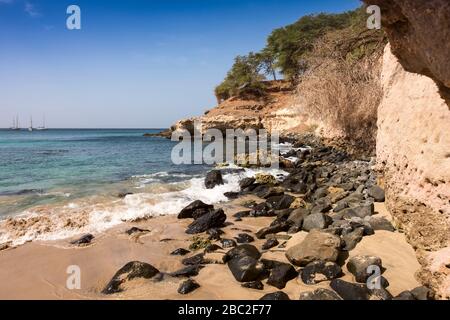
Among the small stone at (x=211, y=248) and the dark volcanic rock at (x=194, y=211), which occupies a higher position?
the dark volcanic rock at (x=194, y=211)

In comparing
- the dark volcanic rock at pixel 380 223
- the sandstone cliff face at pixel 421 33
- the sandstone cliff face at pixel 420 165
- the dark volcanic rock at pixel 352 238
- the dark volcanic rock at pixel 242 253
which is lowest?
the dark volcanic rock at pixel 242 253

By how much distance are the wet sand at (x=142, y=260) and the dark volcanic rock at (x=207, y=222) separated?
280mm

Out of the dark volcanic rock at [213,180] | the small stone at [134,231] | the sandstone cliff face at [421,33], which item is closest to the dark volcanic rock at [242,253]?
the small stone at [134,231]

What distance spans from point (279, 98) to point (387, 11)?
46.3 metres

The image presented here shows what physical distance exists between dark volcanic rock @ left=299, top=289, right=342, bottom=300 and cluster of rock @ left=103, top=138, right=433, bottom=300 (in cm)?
1

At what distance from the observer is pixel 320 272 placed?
4.98 meters

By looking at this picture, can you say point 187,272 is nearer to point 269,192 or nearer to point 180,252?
point 180,252

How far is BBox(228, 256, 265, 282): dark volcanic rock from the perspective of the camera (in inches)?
201

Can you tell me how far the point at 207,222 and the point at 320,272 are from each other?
12.0 ft

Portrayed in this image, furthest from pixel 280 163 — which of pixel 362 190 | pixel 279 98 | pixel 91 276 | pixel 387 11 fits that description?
pixel 279 98

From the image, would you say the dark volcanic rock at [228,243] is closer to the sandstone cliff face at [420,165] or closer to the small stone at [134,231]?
the small stone at [134,231]

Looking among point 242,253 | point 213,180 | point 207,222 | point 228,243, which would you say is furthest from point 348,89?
point 242,253

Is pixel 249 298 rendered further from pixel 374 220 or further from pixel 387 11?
pixel 387 11

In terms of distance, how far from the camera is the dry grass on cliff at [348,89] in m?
14.8
